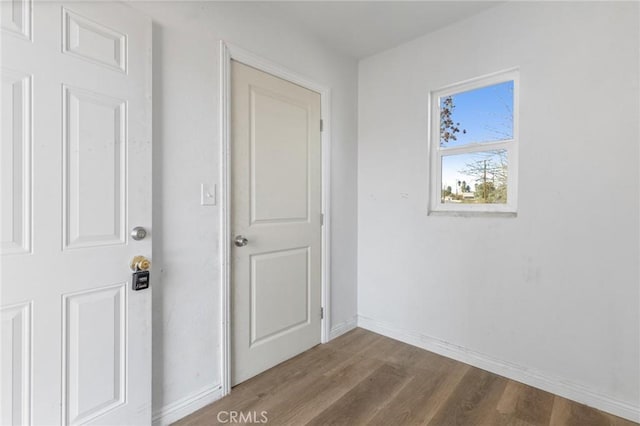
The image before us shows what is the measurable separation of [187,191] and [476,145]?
2.02 m

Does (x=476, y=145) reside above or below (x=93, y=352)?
above

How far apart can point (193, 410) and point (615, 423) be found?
2299 millimetres

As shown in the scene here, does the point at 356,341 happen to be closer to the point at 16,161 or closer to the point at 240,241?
the point at 240,241

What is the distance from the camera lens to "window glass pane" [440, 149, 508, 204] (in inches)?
82.0

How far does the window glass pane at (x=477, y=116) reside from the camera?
206 cm

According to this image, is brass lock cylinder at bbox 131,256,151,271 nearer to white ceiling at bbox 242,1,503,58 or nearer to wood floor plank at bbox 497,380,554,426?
white ceiling at bbox 242,1,503,58

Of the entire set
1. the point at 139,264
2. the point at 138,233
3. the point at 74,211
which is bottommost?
the point at 139,264

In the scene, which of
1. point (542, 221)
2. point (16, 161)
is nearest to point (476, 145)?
point (542, 221)

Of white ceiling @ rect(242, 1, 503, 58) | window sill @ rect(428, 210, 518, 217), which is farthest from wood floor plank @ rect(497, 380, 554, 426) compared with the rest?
white ceiling @ rect(242, 1, 503, 58)

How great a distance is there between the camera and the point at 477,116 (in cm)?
220

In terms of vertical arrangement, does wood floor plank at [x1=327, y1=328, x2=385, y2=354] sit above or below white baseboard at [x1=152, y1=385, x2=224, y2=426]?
below

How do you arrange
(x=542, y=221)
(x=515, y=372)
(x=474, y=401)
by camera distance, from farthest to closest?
(x=515, y=372) → (x=542, y=221) → (x=474, y=401)

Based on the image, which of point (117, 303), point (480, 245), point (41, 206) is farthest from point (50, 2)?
point (480, 245)

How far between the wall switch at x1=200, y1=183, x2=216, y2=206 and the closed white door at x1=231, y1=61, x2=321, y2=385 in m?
0.15
